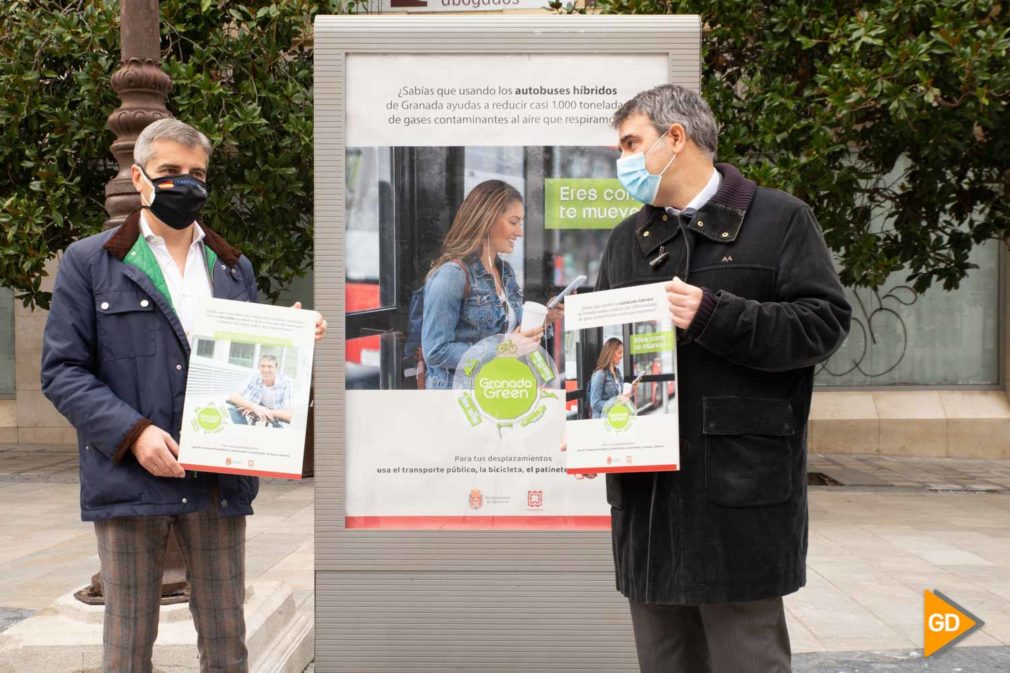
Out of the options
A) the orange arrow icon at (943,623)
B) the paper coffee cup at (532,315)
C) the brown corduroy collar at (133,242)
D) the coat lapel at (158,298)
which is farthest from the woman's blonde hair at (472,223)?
the orange arrow icon at (943,623)

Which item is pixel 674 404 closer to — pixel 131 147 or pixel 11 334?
pixel 131 147

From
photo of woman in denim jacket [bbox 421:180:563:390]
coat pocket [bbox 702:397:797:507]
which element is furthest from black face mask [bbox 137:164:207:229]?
coat pocket [bbox 702:397:797:507]

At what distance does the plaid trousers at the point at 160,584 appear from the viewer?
2711mm

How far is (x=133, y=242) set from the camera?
2.78 metres

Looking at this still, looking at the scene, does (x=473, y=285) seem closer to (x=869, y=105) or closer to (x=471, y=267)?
(x=471, y=267)

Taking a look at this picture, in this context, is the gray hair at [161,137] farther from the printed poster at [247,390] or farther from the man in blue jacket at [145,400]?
the printed poster at [247,390]

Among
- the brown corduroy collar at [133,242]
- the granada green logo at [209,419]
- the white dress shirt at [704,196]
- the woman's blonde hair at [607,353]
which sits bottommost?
the granada green logo at [209,419]

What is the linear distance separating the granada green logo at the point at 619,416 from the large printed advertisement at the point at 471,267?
1199mm

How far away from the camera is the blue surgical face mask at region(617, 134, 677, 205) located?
246cm

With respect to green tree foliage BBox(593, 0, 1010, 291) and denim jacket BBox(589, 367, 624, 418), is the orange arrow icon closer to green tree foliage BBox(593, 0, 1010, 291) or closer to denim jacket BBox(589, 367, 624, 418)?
denim jacket BBox(589, 367, 624, 418)

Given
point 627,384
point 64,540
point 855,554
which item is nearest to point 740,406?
point 627,384

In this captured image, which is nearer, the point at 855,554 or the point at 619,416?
the point at 619,416

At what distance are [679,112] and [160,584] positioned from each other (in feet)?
6.02

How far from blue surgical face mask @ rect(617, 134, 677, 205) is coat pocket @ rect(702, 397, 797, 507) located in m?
0.53
